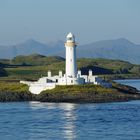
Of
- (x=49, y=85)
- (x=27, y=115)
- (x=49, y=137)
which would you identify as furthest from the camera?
(x=49, y=85)

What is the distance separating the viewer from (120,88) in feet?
316

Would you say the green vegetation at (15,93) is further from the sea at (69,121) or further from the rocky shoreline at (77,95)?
the sea at (69,121)

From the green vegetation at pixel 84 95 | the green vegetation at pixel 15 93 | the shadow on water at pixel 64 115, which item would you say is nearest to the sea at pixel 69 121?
the shadow on water at pixel 64 115

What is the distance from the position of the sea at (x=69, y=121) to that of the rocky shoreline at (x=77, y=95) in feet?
8.94

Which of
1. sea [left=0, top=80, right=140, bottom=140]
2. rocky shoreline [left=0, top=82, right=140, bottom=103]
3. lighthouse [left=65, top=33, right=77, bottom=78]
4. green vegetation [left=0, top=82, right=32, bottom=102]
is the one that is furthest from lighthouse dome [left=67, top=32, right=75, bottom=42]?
sea [left=0, top=80, right=140, bottom=140]

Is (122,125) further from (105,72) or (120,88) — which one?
(105,72)

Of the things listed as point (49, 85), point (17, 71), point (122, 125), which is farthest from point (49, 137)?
point (17, 71)

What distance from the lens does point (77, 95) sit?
85.3m

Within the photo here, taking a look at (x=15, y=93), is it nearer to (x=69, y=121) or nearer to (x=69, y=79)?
(x=69, y=79)

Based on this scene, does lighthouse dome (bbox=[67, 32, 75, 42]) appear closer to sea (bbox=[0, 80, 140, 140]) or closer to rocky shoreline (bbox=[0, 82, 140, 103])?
rocky shoreline (bbox=[0, 82, 140, 103])

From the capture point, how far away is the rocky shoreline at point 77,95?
84.9 meters

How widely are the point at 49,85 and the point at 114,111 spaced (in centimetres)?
2003

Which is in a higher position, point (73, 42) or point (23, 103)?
point (73, 42)

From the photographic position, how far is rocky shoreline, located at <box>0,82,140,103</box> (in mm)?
84938
